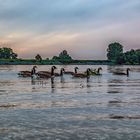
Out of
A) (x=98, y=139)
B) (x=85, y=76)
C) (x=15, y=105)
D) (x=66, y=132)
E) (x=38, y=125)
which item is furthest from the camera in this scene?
(x=85, y=76)

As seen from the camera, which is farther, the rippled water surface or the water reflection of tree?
the water reflection of tree

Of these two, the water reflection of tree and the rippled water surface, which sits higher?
the rippled water surface

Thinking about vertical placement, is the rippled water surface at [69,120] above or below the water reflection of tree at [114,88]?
above

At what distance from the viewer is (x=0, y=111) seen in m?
22.8

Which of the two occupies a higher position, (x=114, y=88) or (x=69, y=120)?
(x=69, y=120)

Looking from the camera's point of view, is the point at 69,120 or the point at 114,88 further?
the point at 114,88

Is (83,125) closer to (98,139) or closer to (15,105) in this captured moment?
(98,139)

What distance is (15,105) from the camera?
25672mm

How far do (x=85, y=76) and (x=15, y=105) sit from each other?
41.0 m

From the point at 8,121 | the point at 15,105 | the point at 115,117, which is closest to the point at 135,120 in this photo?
the point at 115,117

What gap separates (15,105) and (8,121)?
238 inches

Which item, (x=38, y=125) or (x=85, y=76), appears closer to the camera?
(x=38, y=125)

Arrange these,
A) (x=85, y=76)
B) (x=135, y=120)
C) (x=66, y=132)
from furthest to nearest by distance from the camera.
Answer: (x=85, y=76) < (x=135, y=120) < (x=66, y=132)

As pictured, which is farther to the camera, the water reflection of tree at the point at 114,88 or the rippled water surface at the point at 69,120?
the water reflection of tree at the point at 114,88
